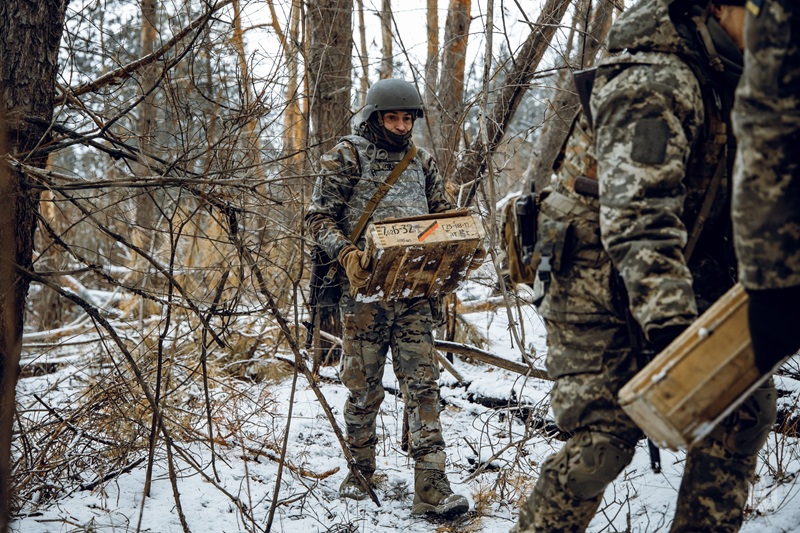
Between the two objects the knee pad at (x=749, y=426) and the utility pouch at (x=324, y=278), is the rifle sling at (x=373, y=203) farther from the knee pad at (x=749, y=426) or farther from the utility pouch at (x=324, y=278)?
the knee pad at (x=749, y=426)

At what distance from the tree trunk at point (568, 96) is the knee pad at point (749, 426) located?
46.7 inches

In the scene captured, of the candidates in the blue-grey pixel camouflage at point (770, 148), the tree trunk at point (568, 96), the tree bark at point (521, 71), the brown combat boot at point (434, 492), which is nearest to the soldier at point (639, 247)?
the blue-grey pixel camouflage at point (770, 148)

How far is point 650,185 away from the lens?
216cm

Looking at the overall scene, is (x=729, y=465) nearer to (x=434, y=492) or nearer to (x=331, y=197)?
(x=434, y=492)

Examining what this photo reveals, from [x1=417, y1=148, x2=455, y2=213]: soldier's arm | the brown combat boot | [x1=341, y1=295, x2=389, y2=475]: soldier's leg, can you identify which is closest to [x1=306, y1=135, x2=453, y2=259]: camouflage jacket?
[x1=417, y1=148, x2=455, y2=213]: soldier's arm

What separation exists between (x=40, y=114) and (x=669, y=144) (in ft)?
8.36

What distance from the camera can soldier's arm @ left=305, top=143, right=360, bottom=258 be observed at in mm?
4031

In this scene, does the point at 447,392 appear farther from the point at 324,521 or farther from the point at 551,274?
the point at 551,274

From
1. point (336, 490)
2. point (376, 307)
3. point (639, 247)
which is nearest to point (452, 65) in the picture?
point (376, 307)

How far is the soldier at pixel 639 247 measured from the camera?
2.16m

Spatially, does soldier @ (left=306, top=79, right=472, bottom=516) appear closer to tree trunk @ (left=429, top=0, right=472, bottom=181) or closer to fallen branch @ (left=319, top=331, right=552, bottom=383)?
fallen branch @ (left=319, top=331, right=552, bottom=383)

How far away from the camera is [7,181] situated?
9.01ft

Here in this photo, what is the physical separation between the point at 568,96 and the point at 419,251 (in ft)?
8.22

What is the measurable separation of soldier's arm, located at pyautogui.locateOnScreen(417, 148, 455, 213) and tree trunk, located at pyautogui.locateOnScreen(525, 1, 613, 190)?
551 millimetres
